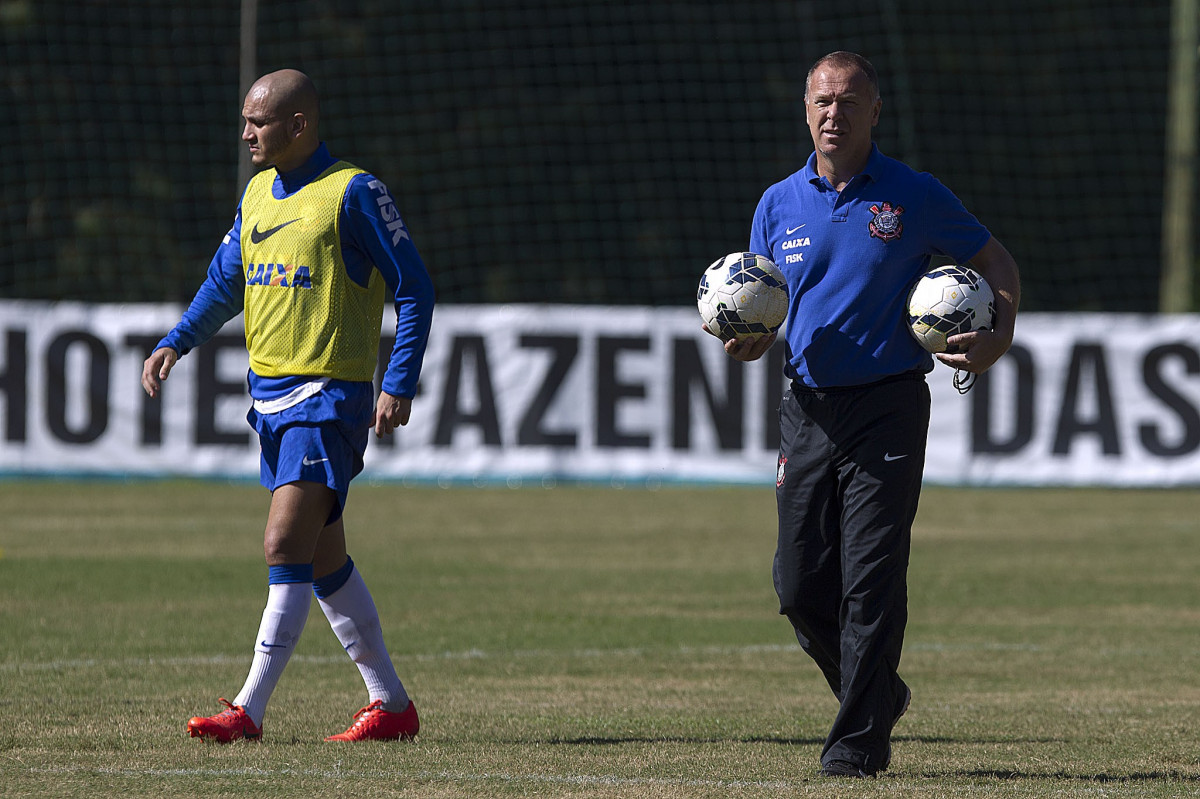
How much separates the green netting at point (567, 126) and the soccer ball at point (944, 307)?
22057mm

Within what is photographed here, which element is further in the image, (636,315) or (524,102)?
(524,102)

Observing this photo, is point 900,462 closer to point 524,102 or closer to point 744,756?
point 744,756

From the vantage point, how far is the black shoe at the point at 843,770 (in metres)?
5.61

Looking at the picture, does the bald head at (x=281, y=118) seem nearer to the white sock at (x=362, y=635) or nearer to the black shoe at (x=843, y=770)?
the white sock at (x=362, y=635)

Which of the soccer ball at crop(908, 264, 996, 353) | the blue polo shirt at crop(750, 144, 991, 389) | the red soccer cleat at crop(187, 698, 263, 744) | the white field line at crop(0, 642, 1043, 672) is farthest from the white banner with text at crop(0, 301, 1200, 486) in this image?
the soccer ball at crop(908, 264, 996, 353)

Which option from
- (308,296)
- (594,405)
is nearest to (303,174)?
(308,296)

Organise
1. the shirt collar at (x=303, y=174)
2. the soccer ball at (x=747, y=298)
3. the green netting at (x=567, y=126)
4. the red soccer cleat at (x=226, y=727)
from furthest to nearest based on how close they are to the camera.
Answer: the green netting at (x=567, y=126)
the shirt collar at (x=303, y=174)
the red soccer cleat at (x=226, y=727)
the soccer ball at (x=747, y=298)

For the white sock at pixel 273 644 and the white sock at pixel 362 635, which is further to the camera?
the white sock at pixel 362 635

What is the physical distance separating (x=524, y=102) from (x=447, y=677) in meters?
21.9

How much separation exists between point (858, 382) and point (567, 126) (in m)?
23.9

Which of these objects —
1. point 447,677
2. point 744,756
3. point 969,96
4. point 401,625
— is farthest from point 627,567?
point 969,96

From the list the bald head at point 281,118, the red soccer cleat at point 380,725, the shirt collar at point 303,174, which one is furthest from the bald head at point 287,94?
the red soccer cleat at point 380,725

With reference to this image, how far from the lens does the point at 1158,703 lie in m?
7.40

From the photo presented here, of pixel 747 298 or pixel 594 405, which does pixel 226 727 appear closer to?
pixel 747 298
